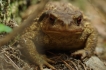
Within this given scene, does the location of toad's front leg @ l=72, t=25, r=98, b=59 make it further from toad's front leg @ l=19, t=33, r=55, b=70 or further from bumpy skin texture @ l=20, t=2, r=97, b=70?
toad's front leg @ l=19, t=33, r=55, b=70

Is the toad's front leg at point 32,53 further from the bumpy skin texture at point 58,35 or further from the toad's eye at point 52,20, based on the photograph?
the toad's eye at point 52,20

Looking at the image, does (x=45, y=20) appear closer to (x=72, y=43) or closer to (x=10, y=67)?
(x=72, y=43)

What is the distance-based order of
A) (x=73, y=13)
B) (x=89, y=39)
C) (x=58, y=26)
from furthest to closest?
(x=89, y=39) < (x=73, y=13) < (x=58, y=26)

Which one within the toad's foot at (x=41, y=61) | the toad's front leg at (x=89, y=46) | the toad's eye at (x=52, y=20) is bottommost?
the toad's foot at (x=41, y=61)

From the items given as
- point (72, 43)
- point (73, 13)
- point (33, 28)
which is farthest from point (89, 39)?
point (33, 28)

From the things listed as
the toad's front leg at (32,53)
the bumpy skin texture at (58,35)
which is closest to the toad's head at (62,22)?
the bumpy skin texture at (58,35)

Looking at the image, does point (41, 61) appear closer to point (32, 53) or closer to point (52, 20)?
point (32, 53)

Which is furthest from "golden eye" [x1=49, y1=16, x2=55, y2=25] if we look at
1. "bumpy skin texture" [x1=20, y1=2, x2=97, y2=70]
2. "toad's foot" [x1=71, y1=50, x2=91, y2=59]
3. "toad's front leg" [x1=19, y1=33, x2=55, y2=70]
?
"toad's foot" [x1=71, y1=50, x2=91, y2=59]

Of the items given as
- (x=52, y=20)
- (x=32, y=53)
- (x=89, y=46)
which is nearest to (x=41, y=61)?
(x=32, y=53)
